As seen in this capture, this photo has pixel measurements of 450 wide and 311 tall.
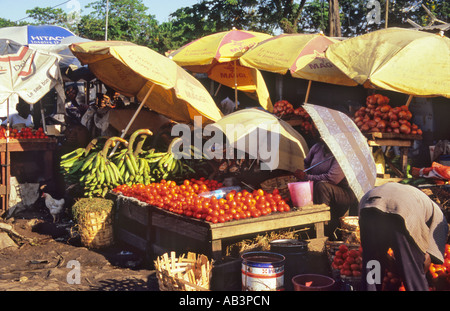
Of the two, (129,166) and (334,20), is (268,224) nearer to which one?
(129,166)

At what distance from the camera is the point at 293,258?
189 inches

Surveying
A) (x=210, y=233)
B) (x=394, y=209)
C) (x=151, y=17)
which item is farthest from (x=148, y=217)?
(x=151, y=17)

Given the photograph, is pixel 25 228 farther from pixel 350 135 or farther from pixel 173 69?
pixel 350 135

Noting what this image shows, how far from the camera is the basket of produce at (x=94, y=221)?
21.8ft

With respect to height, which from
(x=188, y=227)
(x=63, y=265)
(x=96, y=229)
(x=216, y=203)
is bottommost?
(x=63, y=265)

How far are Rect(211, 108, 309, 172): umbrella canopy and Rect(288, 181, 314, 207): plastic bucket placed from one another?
929mm

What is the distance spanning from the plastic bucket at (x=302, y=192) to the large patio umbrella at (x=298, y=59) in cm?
253

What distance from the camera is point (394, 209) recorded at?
3578mm

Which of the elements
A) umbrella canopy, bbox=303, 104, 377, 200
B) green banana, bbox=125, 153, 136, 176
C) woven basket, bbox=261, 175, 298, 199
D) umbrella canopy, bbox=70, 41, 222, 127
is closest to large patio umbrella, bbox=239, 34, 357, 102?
umbrella canopy, bbox=70, 41, 222, 127

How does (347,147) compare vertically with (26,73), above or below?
below

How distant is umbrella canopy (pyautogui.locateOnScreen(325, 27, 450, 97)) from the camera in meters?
5.95

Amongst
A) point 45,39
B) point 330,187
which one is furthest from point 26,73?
point 330,187

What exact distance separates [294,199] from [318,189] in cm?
45

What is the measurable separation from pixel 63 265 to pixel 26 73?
15.1ft
